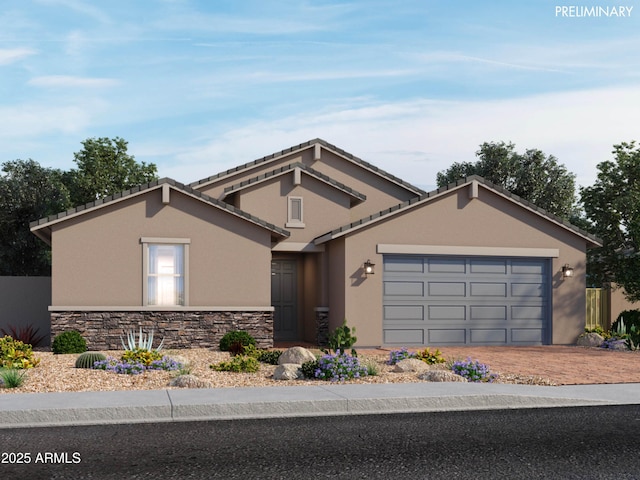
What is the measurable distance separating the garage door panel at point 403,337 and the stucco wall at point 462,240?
325 mm

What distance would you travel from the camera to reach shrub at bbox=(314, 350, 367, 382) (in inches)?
553

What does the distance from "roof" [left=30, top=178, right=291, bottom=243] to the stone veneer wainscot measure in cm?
222

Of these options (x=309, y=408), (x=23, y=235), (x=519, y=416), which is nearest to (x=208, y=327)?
(x=309, y=408)

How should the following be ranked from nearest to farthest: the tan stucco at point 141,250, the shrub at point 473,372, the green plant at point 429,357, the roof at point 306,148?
the shrub at point 473,372 < the green plant at point 429,357 < the tan stucco at point 141,250 < the roof at point 306,148

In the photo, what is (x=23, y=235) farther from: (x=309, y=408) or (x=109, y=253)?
(x=309, y=408)

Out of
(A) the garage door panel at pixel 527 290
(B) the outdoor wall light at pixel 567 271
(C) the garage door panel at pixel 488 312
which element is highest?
(B) the outdoor wall light at pixel 567 271

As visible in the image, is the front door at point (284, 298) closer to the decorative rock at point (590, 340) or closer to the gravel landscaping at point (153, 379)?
the gravel landscaping at point (153, 379)

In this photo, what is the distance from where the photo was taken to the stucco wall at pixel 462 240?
21.0 meters

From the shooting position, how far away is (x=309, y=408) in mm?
11188

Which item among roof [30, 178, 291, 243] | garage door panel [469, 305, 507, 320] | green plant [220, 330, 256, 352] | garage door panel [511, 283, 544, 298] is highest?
roof [30, 178, 291, 243]

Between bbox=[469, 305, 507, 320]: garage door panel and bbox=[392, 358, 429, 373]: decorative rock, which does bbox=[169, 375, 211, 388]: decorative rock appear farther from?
bbox=[469, 305, 507, 320]: garage door panel

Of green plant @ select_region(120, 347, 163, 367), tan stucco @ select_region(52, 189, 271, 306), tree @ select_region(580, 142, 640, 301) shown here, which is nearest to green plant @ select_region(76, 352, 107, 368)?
green plant @ select_region(120, 347, 163, 367)

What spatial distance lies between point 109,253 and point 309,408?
1023cm

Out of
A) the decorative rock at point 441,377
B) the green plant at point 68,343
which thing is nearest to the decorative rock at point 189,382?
the decorative rock at point 441,377
